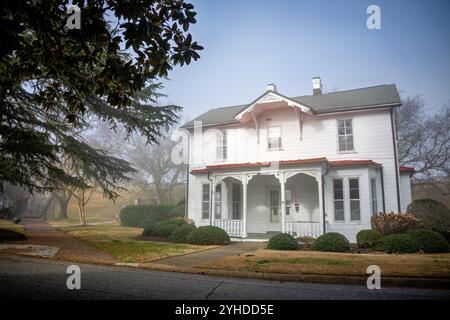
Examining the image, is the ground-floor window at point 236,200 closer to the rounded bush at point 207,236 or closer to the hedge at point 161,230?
the hedge at point 161,230

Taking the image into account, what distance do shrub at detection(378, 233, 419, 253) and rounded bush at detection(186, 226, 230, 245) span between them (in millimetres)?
6719

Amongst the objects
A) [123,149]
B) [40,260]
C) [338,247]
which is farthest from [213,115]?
[123,149]

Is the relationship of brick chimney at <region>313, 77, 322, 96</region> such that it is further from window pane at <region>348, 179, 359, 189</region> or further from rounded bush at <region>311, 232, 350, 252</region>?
rounded bush at <region>311, 232, 350, 252</region>

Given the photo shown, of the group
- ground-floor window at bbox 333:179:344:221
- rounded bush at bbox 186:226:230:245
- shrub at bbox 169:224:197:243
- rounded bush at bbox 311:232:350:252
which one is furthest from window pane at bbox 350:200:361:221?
shrub at bbox 169:224:197:243

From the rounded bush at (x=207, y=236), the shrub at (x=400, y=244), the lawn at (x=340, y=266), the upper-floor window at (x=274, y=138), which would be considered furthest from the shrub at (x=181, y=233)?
the shrub at (x=400, y=244)

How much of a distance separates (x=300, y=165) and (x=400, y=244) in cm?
564

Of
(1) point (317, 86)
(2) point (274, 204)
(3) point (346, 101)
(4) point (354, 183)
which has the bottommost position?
(2) point (274, 204)

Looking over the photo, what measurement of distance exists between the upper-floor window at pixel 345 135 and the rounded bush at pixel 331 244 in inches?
242

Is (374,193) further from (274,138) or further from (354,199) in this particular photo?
(274,138)

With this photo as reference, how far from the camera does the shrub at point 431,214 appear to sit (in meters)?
13.3

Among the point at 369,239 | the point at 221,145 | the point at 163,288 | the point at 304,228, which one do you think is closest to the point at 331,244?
the point at 369,239

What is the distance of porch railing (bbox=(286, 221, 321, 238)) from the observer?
14648 mm

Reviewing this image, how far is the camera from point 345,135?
1655cm
